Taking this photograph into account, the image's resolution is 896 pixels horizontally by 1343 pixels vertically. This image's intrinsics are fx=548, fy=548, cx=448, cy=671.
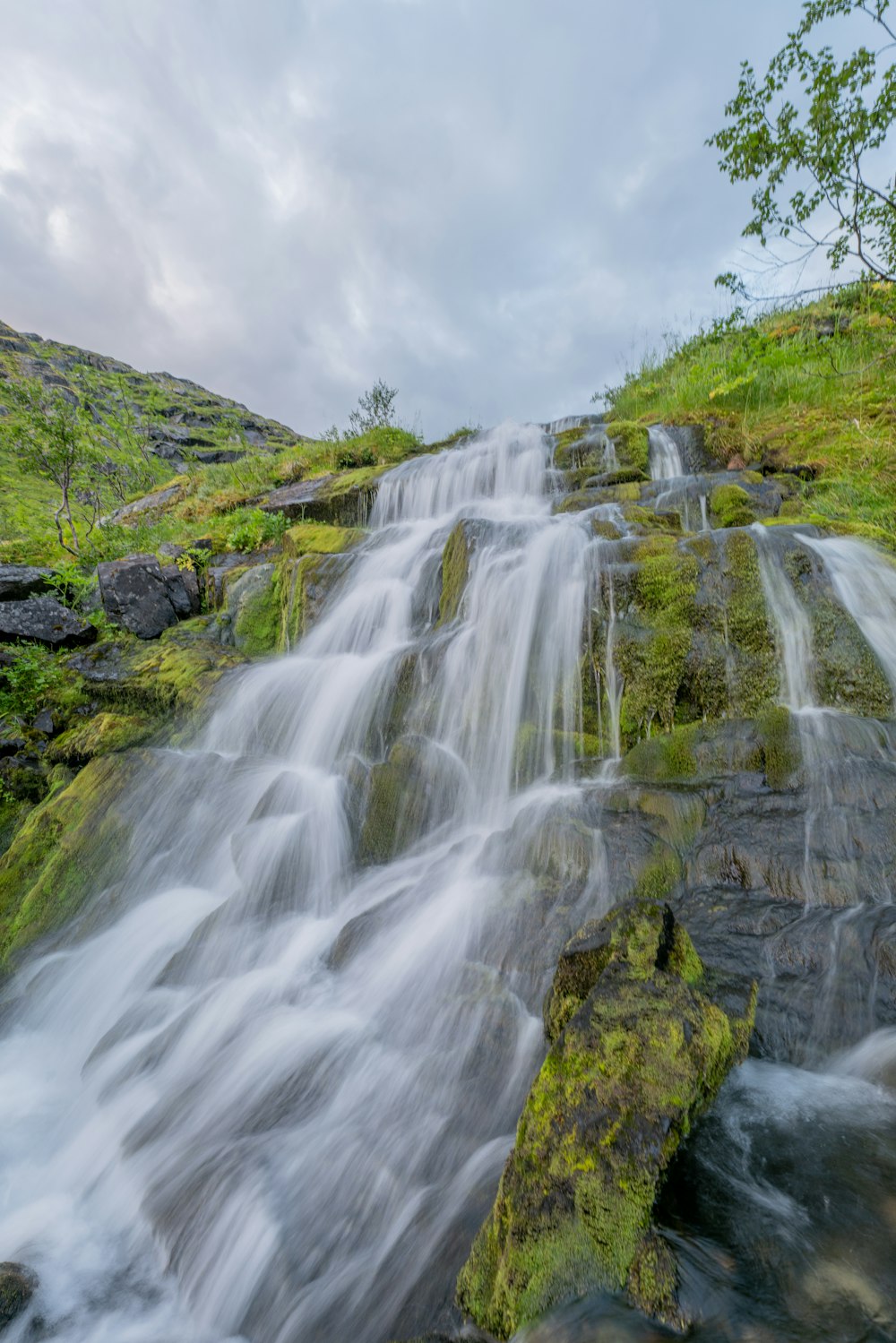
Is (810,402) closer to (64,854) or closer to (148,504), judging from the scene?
(64,854)

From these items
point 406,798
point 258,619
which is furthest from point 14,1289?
point 258,619

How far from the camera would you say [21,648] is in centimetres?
761

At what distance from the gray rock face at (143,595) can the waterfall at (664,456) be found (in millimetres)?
8513

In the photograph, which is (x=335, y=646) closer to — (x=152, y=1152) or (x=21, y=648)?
(x=21, y=648)

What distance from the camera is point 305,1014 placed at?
11.3ft

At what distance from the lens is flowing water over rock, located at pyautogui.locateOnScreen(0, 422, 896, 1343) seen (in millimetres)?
2068

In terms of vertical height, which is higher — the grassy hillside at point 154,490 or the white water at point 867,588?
the grassy hillside at point 154,490

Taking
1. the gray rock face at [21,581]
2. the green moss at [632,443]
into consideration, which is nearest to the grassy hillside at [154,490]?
the gray rock face at [21,581]

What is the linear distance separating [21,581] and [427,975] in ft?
31.0

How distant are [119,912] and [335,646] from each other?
3.94 m

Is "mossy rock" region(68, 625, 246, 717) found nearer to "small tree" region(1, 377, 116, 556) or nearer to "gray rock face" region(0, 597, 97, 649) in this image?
"gray rock face" region(0, 597, 97, 649)

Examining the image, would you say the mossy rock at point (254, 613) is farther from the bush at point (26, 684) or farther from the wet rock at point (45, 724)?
the wet rock at point (45, 724)

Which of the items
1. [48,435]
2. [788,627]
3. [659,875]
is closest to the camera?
[659,875]

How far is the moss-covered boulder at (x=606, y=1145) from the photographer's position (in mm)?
1593
